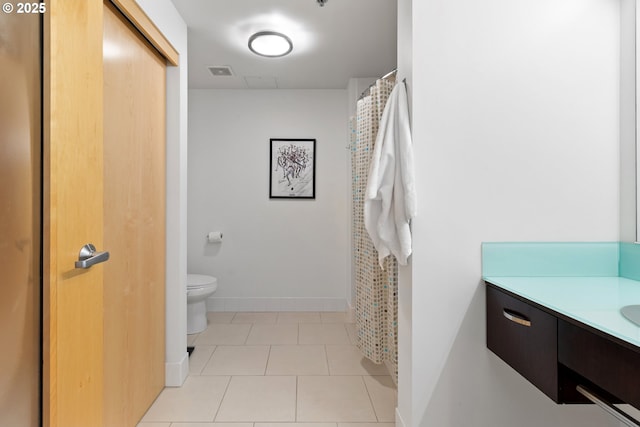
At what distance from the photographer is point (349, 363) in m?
2.46

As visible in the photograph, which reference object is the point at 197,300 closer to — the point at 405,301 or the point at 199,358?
the point at 199,358

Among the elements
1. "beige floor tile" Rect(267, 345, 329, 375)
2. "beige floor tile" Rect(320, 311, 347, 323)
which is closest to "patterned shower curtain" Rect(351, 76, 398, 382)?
"beige floor tile" Rect(267, 345, 329, 375)

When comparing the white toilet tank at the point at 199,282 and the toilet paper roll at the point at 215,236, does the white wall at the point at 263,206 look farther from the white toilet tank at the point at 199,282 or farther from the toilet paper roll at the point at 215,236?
the white toilet tank at the point at 199,282

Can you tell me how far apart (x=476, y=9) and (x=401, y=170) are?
0.73m

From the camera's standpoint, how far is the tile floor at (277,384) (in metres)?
1.82

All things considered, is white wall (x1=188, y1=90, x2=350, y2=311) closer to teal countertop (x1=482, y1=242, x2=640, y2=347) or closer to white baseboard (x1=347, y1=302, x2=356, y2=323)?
white baseboard (x1=347, y1=302, x2=356, y2=323)

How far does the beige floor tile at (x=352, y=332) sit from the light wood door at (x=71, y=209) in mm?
1966

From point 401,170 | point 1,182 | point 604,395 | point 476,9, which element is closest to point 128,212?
point 1,182

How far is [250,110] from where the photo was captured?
11.8 ft

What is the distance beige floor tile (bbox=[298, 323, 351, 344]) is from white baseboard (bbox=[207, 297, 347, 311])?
383 millimetres

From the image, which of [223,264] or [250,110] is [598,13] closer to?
[250,110]

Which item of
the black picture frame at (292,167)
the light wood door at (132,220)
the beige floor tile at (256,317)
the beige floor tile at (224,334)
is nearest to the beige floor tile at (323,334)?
the beige floor tile at (256,317)

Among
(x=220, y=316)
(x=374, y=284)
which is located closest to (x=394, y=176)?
(x=374, y=284)

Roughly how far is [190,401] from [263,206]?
6.61 ft
